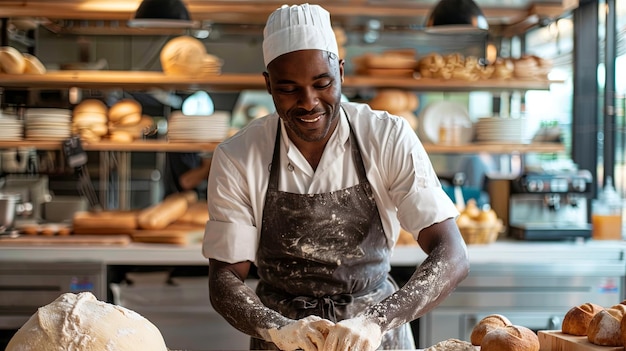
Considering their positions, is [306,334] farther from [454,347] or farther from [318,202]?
[318,202]

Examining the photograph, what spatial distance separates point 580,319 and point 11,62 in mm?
3607

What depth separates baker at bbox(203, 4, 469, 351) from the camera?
2234mm

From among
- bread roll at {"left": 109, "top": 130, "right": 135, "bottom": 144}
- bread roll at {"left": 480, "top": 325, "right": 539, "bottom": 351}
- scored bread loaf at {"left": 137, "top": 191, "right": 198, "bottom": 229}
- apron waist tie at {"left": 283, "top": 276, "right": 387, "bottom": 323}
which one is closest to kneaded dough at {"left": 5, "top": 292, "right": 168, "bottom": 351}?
apron waist tie at {"left": 283, "top": 276, "right": 387, "bottom": 323}

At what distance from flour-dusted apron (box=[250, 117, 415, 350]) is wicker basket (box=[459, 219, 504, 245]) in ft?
5.99

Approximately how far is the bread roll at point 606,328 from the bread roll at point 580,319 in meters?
0.05

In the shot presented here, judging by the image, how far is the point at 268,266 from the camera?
96.3 inches

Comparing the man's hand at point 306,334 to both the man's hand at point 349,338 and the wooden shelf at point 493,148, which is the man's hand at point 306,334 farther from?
the wooden shelf at point 493,148

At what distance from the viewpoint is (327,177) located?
242 cm

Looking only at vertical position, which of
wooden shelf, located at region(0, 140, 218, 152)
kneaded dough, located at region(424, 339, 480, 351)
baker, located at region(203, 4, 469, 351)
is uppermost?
wooden shelf, located at region(0, 140, 218, 152)

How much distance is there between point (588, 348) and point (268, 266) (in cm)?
102

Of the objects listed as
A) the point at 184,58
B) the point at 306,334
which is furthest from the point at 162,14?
the point at 306,334

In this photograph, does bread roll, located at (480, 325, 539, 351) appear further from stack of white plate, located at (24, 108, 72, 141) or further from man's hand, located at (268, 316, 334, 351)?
stack of white plate, located at (24, 108, 72, 141)

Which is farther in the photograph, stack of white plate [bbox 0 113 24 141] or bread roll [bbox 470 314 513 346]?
stack of white plate [bbox 0 113 24 141]

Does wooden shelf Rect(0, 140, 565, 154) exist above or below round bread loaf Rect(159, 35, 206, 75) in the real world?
below
